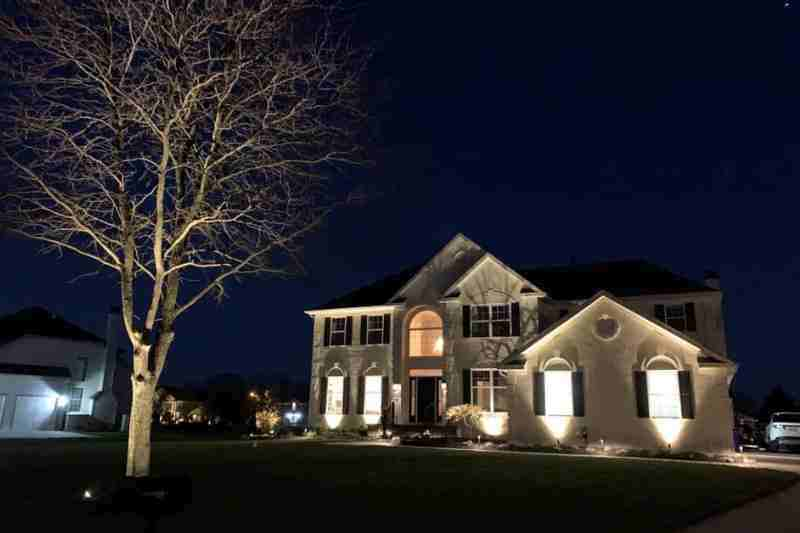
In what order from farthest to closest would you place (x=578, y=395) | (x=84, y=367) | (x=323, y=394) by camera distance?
(x=84, y=367) < (x=323, y=394) < (x=578, y=395)

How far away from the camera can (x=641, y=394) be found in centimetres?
2027

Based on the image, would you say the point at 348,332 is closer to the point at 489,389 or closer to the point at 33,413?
the point at 489,389

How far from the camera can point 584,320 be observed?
2142 centimetres

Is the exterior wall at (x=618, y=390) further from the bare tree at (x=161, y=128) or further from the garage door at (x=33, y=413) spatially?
the garage door at (x=33, y=413)

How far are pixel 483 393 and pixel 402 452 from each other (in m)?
7.73

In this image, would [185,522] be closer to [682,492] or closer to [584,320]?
[682,492]

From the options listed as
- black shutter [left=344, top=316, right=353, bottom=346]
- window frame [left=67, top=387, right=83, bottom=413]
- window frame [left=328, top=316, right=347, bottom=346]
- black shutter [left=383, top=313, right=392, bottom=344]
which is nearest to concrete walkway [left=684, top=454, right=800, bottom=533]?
black shutter [left=383, top=313, right=392, bottom=344]

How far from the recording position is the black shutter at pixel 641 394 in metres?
20.1

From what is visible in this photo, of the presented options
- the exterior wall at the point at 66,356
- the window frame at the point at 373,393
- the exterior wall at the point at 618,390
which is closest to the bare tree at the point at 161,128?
the exterior wall at the point at 618,390

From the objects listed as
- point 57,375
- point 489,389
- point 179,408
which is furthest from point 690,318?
point 179,408

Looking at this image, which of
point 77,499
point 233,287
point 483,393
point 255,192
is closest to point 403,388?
point 483,393

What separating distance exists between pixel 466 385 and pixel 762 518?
17.3 meters

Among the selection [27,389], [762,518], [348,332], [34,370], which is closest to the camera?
[762,518]

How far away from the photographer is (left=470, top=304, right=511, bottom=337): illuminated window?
25.9 m
